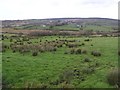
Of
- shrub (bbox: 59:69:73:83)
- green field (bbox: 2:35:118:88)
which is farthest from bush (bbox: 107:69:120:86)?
shrub (bbox: 59:69:73:83)

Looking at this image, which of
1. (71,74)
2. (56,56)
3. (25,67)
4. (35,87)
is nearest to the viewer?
(35,87)

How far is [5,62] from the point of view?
73.3 ft

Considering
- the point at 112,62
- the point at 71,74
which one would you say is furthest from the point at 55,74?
the point at 112,62

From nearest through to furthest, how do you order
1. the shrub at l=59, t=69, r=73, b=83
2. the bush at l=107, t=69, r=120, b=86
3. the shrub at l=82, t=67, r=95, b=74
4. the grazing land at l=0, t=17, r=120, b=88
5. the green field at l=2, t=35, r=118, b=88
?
1. the bush at l=107, t=69, r=120, b=86
2. the grazing land at l=0, t=17, r=120, b=88
3. the green field at l=2, t=35, r=118, b=88
4. the shrub at l=59, t=69, r=73, b=83
5. the shrub at l=82, t=67, r=95, b=74

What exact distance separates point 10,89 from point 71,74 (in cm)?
394

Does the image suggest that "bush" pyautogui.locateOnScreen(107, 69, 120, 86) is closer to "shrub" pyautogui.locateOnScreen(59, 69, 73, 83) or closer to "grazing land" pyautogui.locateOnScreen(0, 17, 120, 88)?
"grazing land" pyautogui.locateOnScreen(0, 17, 120, 88)

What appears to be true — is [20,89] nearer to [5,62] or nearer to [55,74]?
[55,74]

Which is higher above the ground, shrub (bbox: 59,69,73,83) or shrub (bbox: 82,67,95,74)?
shrub (bbox: 82,67,95,74)

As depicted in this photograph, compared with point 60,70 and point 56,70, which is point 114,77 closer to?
point 60,70

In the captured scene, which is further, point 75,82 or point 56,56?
point 56,56

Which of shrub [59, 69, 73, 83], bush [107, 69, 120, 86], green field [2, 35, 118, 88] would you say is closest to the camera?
bush [107, 69, 120, 86]

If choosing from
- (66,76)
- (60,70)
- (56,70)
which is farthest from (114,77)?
(56,70)

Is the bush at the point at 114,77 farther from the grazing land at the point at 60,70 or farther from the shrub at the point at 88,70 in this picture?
the shrub at the point at 88,70

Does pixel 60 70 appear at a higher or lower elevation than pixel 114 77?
lower
